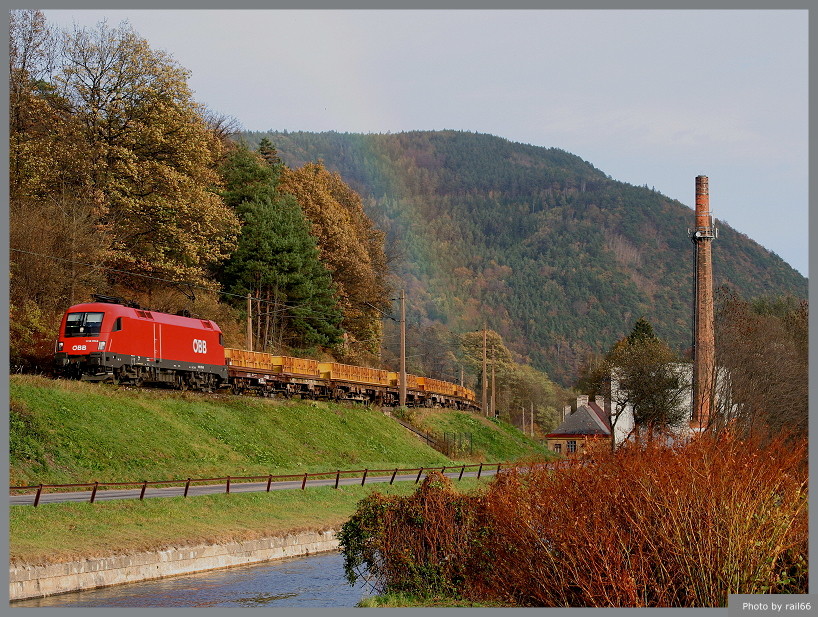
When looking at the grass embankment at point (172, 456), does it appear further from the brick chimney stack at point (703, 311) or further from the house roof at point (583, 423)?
the house roof at point (583, 423)

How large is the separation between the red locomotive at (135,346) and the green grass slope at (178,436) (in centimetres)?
126

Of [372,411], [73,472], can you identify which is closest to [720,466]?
[73,472]

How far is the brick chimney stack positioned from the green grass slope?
19.0 meters

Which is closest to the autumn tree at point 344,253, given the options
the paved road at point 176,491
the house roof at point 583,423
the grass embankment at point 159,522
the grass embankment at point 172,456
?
the house roof at point 583,423

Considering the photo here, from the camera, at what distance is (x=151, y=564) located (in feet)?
79.9

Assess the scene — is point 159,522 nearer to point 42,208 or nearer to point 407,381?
point 42,208

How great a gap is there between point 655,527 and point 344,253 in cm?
6798

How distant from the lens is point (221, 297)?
72.1m

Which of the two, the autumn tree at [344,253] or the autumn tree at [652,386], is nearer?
the autumn tree at [652,386]

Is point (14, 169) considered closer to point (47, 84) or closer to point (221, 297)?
point (47, 84)

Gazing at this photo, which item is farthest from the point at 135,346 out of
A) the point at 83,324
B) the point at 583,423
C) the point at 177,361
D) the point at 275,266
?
the point at 583,423

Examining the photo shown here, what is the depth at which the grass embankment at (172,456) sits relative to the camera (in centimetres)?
2562

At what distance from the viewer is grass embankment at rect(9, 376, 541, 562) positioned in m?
25.6
